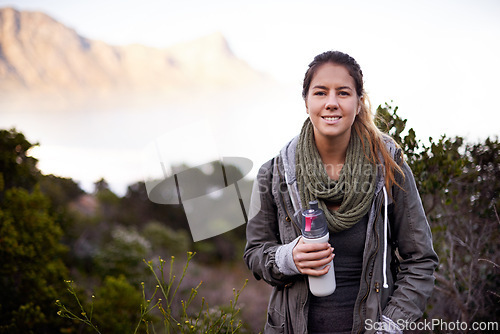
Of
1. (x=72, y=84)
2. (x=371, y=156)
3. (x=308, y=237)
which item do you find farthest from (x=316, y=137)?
(x=72, y=84)

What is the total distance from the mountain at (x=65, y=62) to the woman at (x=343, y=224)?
9.39 m

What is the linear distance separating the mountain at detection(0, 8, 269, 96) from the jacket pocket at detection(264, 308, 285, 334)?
378 inches

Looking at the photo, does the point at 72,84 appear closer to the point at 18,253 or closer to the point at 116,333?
the point at 18,253

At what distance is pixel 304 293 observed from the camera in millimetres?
1887

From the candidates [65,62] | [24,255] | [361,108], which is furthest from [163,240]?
[361,108]

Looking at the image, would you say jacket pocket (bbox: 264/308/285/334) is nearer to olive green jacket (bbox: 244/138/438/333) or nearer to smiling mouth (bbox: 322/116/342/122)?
olive green jacket (bbox: 244/138/438/333)

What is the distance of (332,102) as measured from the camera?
1.91 meters

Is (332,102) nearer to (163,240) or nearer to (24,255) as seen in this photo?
(24,255)

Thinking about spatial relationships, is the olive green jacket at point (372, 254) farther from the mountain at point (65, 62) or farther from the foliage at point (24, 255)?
the mountain at point (65, 62)

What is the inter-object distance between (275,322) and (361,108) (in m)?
1.18

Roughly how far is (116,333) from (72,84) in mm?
9247

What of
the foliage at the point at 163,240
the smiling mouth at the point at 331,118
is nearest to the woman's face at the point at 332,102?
the smiling mouth at the point at 331,118

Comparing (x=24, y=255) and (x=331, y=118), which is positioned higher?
(x=331, y=118)

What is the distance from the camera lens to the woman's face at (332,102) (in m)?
1.94
